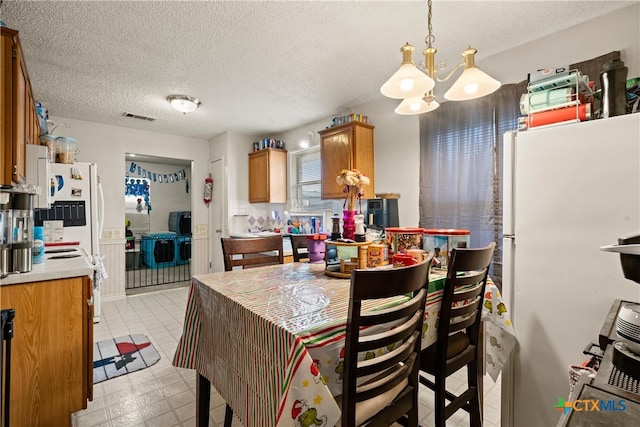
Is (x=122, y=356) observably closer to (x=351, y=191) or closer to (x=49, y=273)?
(x=49, y=273)

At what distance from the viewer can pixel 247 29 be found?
2.12 m

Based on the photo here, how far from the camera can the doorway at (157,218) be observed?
6699mm

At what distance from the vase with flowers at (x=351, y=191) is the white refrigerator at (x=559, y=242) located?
29.6 inches

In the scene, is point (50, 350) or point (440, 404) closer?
point (440, 404)

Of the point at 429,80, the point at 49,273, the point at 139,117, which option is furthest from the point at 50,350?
the point at 139,117

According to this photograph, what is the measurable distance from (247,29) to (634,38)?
8.15 feet

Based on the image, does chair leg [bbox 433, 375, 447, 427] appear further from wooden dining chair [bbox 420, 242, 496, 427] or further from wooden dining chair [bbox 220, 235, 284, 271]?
wooden dining chair [bbox 220, 235, 284, 271]

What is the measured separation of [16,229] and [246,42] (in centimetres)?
191

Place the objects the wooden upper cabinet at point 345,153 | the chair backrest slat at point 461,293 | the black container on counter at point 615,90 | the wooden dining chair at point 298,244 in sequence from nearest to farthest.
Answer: the chair backrest slat at point 461,293 < the black container on counter at point 615,90 < the wooden dining chair at point 298,244 < the wooden upper cabinet at point 345,153

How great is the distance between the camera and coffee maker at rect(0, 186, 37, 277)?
5.32 ft

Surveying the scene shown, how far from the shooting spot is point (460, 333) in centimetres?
159

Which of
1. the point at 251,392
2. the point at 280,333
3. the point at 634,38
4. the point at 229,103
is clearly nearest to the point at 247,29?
the point at 229,103

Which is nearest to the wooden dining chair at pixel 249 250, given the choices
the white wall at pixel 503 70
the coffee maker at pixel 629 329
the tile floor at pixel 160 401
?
the tile floor at pixel 160 401

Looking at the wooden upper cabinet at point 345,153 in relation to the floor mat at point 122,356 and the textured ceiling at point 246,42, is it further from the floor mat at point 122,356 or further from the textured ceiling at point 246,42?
the floor mat at point 122,356
